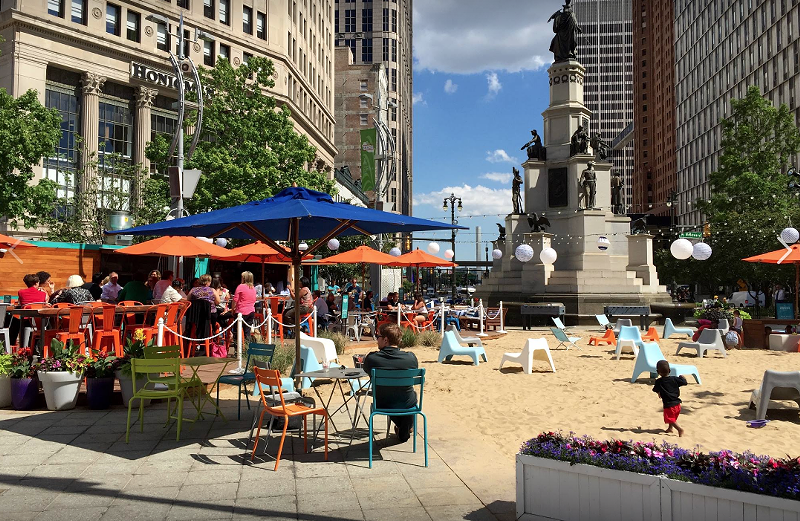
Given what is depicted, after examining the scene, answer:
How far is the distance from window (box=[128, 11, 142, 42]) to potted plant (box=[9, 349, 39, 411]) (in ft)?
123

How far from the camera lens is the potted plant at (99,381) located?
29.2 feet

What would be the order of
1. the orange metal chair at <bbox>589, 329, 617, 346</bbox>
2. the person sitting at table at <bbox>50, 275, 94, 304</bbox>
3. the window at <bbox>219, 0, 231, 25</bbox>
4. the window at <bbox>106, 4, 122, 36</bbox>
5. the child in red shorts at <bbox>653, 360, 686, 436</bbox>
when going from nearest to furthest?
the child in red shorts at <bbox>653, 360, 686, 436</bbox>, the person sitting at table at <bbox>50, 275, 94, 304</bbox>, the orange metal chair at <bbox>589, 329, 617, 346</bbox>, the window at <bbox>106, 4, 122, 36</bbox>, the window at <bbox>219, 0, 231, 25</bbox>

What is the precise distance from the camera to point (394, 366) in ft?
22.7

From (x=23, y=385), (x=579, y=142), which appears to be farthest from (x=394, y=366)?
(x=579, y=142)

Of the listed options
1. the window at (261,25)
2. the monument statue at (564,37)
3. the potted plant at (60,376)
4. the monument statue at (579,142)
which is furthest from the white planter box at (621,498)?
the window at (261,25)

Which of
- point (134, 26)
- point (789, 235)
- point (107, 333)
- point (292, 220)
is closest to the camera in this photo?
point (292, 220)

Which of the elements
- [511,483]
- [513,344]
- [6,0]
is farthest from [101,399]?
[6,0]

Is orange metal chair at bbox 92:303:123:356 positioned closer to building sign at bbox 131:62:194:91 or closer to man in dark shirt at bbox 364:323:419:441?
man in dark shirt at bbox 364:323:419:441

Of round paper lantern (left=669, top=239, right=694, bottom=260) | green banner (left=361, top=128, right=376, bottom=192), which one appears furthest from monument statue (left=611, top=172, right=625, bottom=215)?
green banner (left=361, top=128, right=376, bottom=192)

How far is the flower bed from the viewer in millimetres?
3971

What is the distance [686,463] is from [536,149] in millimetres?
30217

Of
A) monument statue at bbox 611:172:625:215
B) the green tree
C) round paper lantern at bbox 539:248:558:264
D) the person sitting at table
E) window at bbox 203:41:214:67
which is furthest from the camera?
window at bbox 203:41:214:67

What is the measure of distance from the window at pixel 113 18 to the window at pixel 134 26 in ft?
2.76

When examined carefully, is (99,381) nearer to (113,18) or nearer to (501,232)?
(501,232)
